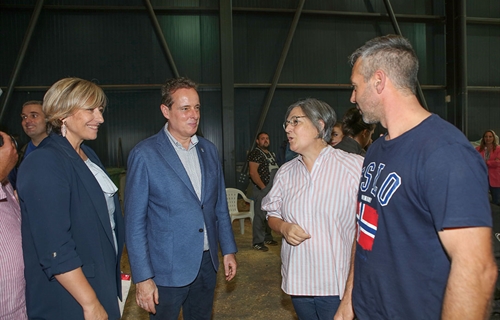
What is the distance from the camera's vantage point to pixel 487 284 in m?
1.02

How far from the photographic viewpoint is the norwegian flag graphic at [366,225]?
1.32 m

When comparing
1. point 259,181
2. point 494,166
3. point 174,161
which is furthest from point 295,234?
point 494,166

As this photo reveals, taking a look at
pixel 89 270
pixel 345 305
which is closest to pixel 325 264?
pixel 345 305

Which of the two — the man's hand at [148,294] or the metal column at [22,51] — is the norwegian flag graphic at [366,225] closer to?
the man's hand at [148,294]

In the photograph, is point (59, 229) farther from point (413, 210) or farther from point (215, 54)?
point (215, 54)

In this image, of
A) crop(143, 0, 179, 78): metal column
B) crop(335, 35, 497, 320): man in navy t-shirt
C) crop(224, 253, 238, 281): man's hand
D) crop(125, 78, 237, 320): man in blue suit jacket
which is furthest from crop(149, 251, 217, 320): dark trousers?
crop(143, 0, 179, 78): metal column

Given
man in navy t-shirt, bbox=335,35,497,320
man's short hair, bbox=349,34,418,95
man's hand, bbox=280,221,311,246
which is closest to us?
man in navy t-shirt, bbox=335,35,497,320

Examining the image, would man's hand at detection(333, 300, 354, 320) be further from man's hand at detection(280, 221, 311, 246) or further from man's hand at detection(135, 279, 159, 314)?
man's hand at detection(135, 279, 159, 314)

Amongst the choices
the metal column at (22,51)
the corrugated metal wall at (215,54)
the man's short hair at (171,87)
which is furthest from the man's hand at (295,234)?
the metal column at (22,51)

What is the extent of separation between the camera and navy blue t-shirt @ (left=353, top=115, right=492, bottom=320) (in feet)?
3.35

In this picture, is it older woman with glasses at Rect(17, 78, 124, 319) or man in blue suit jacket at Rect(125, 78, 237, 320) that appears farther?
man in blue suit jacket at Rect(125, 78, 237, 320)

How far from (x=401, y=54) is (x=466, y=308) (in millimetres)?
812

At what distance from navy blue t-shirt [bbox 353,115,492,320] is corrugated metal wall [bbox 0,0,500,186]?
28.5 ft

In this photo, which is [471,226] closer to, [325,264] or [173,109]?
[325,264]
